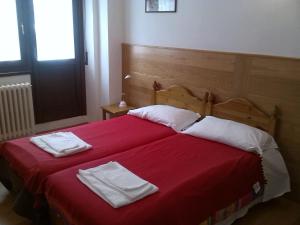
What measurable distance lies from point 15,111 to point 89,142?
1.42m

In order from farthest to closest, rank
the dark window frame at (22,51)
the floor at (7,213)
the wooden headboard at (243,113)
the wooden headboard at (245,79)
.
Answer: the dark window frame at (22,51) < the wooden headboard at (243,113) < the wooden headboard at (245,79) < the floor at (7,213)

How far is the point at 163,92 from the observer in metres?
3.42

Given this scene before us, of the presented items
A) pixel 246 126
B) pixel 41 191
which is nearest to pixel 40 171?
pixel 41 191

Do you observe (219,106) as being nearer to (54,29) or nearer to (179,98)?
(179,98)

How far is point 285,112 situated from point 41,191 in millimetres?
2016

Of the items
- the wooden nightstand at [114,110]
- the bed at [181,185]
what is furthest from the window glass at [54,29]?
the bed at [181,185]

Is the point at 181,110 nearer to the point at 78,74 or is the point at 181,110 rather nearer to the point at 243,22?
the point at 243,22

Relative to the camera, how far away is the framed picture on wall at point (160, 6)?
3164mm

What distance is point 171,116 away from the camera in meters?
2.96

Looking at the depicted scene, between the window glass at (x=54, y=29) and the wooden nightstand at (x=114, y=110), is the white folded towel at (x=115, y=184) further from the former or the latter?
the window glass at (x=54, y=29)

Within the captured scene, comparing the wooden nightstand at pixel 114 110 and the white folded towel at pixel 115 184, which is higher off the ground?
the white folded towel at pixel 115 184

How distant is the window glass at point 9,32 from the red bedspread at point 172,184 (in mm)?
2152

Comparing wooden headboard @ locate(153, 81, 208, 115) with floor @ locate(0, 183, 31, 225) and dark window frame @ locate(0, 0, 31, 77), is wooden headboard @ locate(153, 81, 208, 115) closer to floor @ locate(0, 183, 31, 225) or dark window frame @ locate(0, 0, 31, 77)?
dark window frame @ locate(0, 0, 31, 77)

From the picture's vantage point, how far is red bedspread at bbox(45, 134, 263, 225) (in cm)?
164
